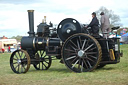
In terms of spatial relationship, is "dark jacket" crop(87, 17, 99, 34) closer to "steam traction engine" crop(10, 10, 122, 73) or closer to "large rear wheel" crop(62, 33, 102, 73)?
"steam traction engine" crop(10, 10, 122, 73)

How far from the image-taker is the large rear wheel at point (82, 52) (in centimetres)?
942

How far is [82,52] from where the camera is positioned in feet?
31.7

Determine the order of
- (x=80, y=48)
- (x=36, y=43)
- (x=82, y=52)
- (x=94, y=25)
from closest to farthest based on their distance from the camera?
1. (x=82, y=52)
2. (x=80, y=48)
3. (x=94, y=25)
4. (x=36, y=43)

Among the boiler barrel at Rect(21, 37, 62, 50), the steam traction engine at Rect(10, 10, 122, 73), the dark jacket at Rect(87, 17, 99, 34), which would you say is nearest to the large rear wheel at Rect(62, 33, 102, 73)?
the steam traction engine at Rect(10, 10, 122, 73)

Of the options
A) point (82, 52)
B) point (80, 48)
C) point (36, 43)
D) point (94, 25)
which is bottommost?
point (82, 52)

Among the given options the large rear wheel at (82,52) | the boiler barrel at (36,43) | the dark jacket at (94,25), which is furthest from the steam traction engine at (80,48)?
the dark jacket at (94,25)

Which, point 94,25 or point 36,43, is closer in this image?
point 94,25

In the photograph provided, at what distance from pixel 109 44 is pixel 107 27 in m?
1.79

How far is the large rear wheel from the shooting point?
942 cm

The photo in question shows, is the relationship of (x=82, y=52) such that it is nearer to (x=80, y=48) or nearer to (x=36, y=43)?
(x=80, y=48)

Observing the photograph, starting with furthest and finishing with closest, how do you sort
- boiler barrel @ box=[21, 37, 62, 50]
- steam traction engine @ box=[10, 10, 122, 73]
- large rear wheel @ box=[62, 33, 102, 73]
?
1. boiler barrel @ box=[21, 37, 62, 50]
2. steam traction engine @ box=[10, 10, 122, 73]
3. large rear wheel @ box=[62, 33, 102, 73]

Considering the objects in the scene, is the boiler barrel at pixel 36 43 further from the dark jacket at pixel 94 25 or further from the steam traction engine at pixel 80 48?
the dark jacket at pixel 94 25

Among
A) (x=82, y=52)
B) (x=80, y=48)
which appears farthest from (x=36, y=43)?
(x=82, y=52)

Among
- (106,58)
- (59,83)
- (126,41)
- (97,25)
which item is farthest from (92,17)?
(126,41)
